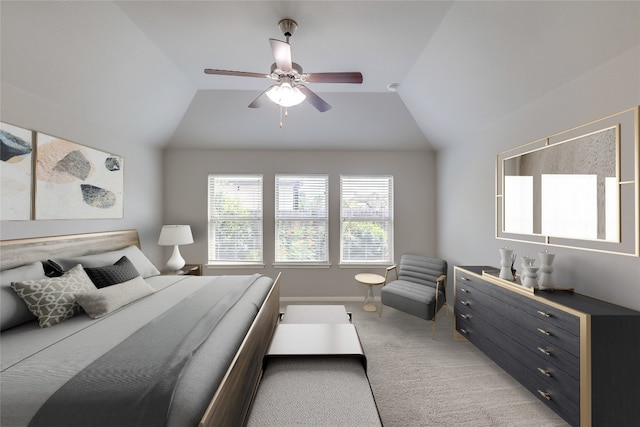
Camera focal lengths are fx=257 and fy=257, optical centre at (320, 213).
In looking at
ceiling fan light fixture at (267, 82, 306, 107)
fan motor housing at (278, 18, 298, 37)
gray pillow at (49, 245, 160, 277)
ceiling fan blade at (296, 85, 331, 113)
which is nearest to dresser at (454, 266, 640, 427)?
ceiling fan blade at (296, 85, 331, 113)

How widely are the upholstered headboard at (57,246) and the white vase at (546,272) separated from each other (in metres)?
4.36

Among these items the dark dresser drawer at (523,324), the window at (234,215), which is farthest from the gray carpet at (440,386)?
the window at (234,215)

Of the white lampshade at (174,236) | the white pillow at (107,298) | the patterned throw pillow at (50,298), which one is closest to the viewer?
the patterned throw pillow at (50,298)

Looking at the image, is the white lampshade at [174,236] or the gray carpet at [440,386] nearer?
the gray carpet at [440,386]

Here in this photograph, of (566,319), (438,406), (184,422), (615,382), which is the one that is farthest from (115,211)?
(615,382)

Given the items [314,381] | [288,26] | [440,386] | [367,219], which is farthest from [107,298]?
[367,219]

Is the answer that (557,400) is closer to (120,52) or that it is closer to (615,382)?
(615,382)

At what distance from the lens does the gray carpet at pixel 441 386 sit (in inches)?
75.5

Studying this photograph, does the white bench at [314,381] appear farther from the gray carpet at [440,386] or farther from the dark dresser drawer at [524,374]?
the dark dresser drawer at [524,374]

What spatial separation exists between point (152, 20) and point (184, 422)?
10.1ft

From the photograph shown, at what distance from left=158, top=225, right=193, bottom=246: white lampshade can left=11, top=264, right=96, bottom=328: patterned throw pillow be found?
5.64ft

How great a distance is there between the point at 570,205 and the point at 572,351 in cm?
113

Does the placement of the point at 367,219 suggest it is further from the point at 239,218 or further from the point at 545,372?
the point at 545,372

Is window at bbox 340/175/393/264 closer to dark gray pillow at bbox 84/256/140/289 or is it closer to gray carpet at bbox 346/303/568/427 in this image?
gray carpet at bbox 346/303/568/427
